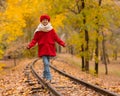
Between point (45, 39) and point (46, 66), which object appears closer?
point (45, 39)

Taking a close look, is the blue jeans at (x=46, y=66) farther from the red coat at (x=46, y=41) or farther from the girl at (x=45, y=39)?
the red coat at (x=46, y=41)

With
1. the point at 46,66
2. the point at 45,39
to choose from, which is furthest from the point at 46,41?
the point at 46,66

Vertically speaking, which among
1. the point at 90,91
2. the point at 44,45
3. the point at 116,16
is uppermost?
the point at 116,16

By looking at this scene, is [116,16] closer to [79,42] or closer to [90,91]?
[79,42]

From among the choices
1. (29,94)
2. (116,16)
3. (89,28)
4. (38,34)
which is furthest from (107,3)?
(29,94)

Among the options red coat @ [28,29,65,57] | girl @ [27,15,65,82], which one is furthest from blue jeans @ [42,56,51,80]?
red coat @ [28,29,65,57]

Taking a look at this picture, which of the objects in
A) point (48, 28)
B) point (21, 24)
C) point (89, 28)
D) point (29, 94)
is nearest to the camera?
point (29, 94)

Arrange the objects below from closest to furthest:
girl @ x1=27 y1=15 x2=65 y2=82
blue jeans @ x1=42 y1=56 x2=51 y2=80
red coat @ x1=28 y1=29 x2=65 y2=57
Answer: girl @ x1=27 y1=15 x2=65 y2=82 → red coat @ x1=28 y1=29 x2=65 y2=57 → blue jeans @ x1=42 y1=56 x2=51 y2=80

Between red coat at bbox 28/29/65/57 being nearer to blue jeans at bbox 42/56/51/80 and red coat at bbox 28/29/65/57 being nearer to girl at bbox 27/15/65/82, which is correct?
girl at bbox 27/15/65/82

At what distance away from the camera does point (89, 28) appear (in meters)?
26.1

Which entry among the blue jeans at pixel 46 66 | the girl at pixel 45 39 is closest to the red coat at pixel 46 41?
the girl at pixel 45 39

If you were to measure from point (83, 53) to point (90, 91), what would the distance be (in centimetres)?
1676

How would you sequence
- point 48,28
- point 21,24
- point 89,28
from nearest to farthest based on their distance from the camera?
point 48,28 < point 89,28 < point 21,24

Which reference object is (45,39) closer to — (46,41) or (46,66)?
(46,41)
